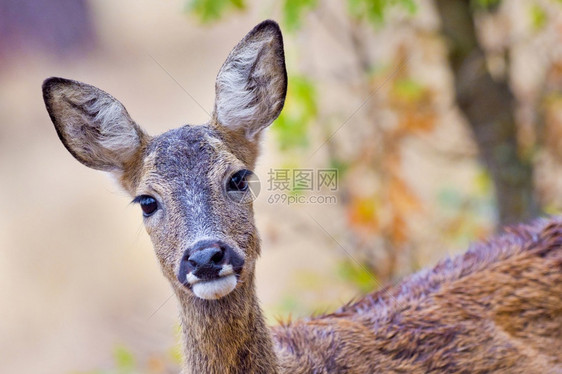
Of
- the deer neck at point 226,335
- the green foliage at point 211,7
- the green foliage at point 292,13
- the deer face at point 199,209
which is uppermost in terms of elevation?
the green foliage at point 211,7

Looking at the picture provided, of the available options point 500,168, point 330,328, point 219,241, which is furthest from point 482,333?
point 500,168

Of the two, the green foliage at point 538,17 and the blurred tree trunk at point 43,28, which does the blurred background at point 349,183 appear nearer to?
the green foliage at point 538,17

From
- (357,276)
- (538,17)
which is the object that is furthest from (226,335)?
(538,17)

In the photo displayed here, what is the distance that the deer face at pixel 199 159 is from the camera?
13.9 feet

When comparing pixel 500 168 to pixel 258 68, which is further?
pixel 500 168

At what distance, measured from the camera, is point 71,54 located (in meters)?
16.6

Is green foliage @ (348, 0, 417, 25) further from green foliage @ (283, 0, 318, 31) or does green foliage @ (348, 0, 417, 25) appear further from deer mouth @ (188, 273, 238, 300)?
deer mouth @ (188, 273, 238, 300)

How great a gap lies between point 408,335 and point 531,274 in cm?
95

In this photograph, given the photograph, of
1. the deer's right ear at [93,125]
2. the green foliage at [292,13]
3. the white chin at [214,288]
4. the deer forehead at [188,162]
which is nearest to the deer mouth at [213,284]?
the white chin at [214,288]

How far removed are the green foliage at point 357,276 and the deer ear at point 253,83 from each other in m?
3.96

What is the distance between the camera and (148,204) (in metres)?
4.60

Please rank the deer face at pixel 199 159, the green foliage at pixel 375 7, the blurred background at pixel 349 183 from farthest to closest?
1. the blurred background at pixel 349 183
2. the green foliage at pixel 375 7
3. the deer face at pixel 199 159

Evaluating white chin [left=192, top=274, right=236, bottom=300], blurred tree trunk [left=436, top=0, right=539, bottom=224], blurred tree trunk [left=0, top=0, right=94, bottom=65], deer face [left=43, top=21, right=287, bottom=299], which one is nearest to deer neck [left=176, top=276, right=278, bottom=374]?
deer face [left=43, top=21, right=287, bottom=299]

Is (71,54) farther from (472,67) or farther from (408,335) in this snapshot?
(408,335)
